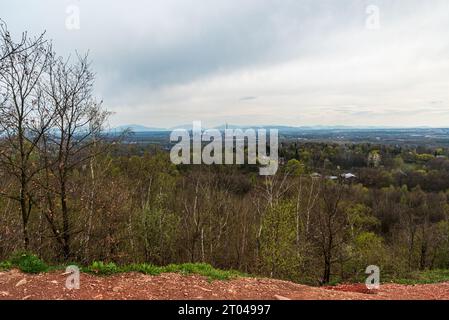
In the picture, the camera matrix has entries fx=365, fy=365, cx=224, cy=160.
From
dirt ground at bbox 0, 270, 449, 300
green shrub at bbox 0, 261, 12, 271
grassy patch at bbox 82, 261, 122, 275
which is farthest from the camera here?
grassy patch at bbox 82, 261, 122, 275

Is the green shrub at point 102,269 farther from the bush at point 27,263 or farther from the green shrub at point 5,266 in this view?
the green shrub at point 5,266

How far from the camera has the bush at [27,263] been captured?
305 inches

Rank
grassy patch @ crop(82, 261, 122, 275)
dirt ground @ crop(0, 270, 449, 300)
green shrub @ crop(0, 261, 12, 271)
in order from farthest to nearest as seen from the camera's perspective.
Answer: grassy patch @ crop(82, 261, 122, 275), green shrub @ crop(0, 261, 12, 271), dirt ground @ crop(0, 270, 449, 300)

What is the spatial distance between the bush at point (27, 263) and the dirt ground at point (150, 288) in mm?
181

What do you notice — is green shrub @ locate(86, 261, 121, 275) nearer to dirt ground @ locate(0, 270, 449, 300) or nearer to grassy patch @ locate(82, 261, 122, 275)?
grassy patch @ locate(82, 261, 122, 275)

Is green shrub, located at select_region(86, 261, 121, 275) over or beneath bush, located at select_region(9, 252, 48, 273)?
beneath

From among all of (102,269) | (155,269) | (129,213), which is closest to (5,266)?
(102,269)

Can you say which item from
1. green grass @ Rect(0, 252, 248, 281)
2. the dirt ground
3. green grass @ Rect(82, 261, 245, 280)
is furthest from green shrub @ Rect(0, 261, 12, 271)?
green grass @ Rect(82, 261, 245, 280)

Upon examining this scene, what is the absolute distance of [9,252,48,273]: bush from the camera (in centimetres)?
775

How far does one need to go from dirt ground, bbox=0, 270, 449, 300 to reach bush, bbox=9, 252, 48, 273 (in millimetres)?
181

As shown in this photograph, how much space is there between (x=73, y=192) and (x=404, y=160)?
90468mm

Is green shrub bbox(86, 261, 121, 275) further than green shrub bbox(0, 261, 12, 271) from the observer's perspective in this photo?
Yes

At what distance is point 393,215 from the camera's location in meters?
53.2
